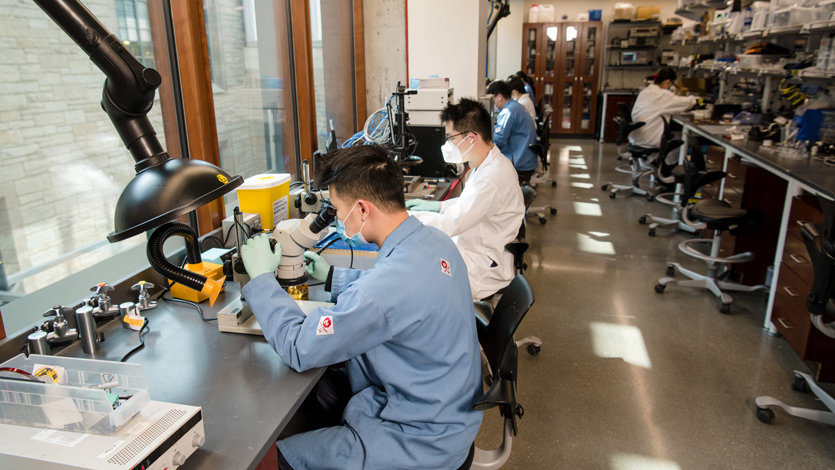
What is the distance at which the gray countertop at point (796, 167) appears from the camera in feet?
8.22

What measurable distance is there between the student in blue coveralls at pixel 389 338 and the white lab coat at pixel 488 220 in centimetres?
99

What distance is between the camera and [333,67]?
4020mm

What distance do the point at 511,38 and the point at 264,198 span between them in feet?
30.2

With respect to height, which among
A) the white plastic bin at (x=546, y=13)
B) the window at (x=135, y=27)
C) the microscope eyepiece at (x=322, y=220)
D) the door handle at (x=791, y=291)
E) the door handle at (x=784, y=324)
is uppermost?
the white plastic bin at (x=546, y=13)

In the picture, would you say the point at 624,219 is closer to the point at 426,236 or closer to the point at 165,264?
the point at 426,236

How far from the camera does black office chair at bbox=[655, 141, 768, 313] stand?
330 cm

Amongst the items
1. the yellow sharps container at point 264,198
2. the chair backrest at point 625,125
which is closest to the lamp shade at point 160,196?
the yellow sharps container at point 264,198

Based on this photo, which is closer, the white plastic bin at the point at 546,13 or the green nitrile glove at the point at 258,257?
the green nitrile glove at the point at 258,257

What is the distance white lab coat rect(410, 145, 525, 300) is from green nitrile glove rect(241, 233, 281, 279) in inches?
39.8

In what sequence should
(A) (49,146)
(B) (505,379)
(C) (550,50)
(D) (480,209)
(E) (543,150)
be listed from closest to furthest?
(B) (505,379) < (A) (49,146) < (D) (480,209) < (E) (543,150) < (C) (550,50)

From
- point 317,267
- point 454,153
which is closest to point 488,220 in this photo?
point 454,153

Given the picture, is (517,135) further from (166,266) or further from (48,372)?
→ (48,372)

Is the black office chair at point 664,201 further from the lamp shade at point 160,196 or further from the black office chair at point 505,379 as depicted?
the lamp shade at point 160,196

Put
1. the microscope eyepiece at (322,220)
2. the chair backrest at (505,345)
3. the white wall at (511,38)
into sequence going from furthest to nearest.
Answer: the white wall at (511,38) < the microscope eyepiece at (322,220) < the chair backrest at (505,345)
